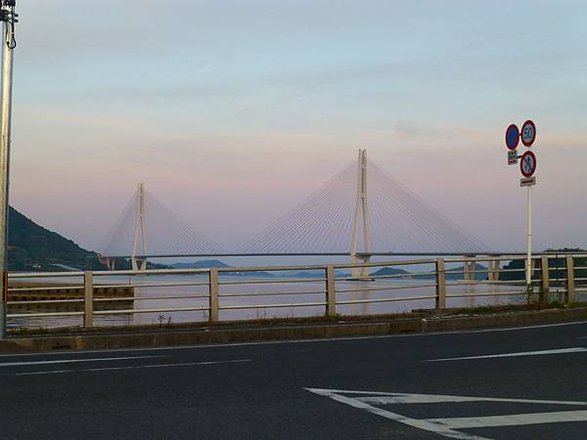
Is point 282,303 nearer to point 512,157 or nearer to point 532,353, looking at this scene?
point 512,157

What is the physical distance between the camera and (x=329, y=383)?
7.85m

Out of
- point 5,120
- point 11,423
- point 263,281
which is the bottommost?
point 11,423

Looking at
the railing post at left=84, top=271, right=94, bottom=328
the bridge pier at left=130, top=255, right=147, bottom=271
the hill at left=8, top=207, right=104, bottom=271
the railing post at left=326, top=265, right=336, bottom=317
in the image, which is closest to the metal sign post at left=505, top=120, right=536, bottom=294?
the railing post at left=326, top=265, right=336, bottom=317

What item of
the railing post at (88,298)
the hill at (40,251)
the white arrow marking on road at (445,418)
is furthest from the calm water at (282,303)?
the hill at (40,251)

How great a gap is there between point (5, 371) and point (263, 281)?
6358 mm

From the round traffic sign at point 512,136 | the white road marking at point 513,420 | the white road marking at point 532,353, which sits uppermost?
the round traffic sign at point 512,136

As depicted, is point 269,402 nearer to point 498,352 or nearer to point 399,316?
point 498,352

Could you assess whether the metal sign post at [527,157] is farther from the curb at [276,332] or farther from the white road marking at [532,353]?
the white road marking at [532,353]

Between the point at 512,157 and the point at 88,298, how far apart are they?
30.8ft

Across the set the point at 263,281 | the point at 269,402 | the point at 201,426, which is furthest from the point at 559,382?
the point at 263,281

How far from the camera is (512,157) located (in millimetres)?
16375

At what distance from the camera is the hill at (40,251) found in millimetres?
33906

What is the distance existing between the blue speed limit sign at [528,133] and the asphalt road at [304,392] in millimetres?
6055

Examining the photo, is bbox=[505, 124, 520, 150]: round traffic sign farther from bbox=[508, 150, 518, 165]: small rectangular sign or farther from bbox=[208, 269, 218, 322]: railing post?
bbox=[208, 269, 218, 322]: railing post
